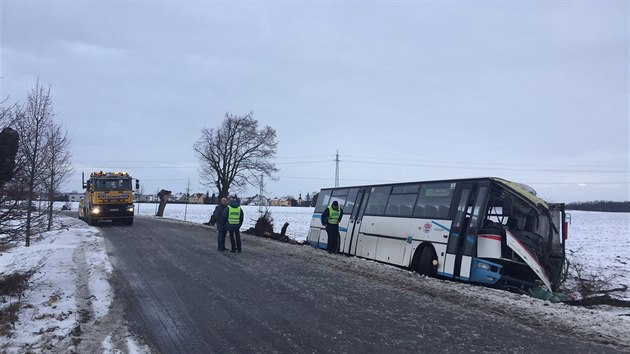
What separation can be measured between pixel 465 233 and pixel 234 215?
7518 mm

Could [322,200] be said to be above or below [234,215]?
above

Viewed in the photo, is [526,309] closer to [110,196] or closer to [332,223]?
[332,223]

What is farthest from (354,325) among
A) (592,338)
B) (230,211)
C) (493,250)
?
(230,211)

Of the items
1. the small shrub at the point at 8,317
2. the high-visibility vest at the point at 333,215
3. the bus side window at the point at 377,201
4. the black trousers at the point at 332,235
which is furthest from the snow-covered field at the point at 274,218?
the small shrub at the point at 8,317

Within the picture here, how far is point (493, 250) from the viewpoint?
1125 centimetres

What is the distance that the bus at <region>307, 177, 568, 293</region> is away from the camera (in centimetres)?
1130

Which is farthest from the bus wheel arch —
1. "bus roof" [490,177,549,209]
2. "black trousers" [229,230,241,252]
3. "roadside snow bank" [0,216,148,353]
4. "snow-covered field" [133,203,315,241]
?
"snow-covered field" [133,203,315,241]

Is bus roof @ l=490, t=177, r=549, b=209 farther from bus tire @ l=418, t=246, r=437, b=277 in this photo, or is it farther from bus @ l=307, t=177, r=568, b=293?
bus tire @ l=418, t=246, r=437, b=277

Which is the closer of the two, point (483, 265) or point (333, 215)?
point (483, 265)

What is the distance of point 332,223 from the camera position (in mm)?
17812

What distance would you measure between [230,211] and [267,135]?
89.9ft

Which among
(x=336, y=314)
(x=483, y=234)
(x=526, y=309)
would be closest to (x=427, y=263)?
(x=483, y=234)

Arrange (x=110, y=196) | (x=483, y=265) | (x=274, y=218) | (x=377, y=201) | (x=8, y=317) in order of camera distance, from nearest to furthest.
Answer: (x=8, y=317) → (x=483, y=265) → (x=377, y=201) → (x=110, y=196) → (x=274, y=218)

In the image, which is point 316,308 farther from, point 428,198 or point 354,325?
point 428,198
